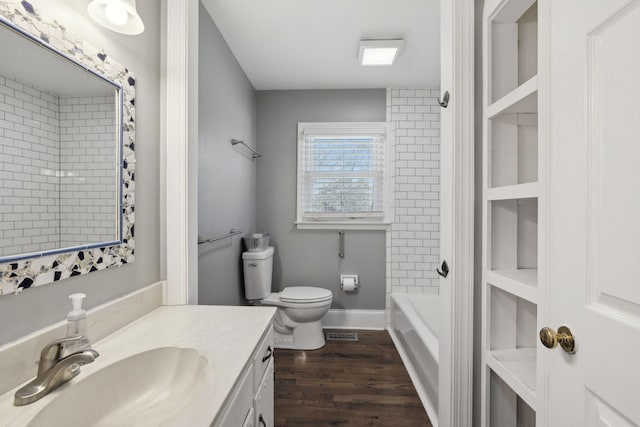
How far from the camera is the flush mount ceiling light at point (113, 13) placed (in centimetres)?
95

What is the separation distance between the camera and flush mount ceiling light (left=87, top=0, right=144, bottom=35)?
950mm

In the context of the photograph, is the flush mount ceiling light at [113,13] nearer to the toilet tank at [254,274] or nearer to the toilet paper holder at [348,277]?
the toilet tank at [254,274]

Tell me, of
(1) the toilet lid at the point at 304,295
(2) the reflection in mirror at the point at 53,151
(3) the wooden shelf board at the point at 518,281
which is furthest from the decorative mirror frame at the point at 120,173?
(1) the toilet lid at the point at 304,295

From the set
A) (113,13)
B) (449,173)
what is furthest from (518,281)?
(113,13)

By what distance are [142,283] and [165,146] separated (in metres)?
0.63

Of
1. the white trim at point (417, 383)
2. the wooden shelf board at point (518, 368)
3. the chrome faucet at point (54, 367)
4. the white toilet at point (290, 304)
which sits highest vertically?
the chrome faucet at point (54, 367)

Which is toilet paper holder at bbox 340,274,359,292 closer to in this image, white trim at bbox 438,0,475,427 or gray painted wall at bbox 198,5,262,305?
gray painted wall at bbox 198,5,262,305

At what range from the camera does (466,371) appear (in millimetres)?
1185

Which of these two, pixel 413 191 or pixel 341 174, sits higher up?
pixel 341 174

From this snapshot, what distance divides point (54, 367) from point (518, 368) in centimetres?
135

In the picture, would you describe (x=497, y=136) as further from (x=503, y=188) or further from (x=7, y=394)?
(x=7, y=394)

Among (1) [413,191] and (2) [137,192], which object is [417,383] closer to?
(1) [413,191]

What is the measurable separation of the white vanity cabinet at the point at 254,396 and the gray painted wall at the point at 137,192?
22.7 inches

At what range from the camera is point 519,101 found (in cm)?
93
